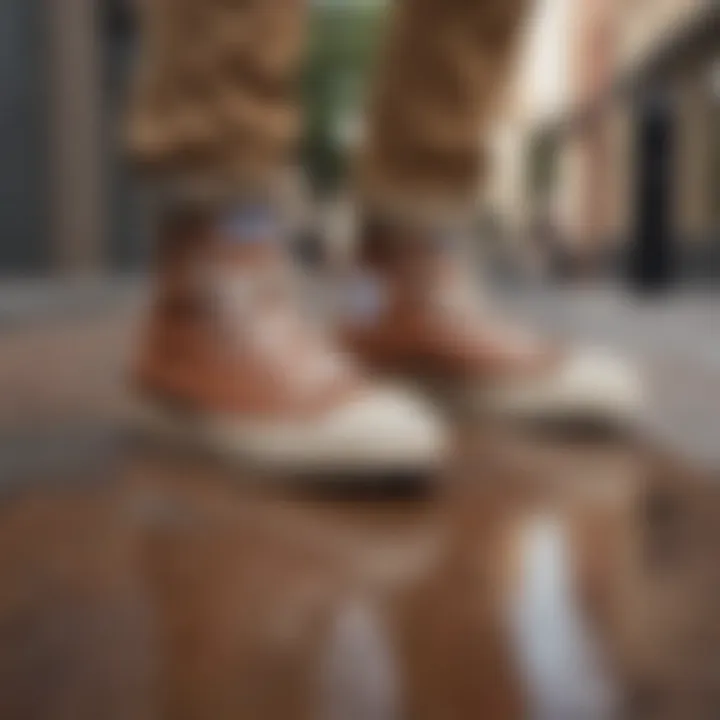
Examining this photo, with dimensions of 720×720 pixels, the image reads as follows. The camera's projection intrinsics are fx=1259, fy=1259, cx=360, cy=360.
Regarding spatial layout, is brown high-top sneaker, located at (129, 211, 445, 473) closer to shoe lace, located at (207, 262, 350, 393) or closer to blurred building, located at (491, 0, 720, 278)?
shoe lace, located at (207, 262, 350, 393)

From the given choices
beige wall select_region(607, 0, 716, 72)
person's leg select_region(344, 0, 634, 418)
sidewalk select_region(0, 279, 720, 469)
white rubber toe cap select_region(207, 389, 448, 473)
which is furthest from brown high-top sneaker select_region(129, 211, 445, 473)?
beige wall select_region(607, 0, 716, 72)

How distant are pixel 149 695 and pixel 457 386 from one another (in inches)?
21.0

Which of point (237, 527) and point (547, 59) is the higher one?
point (547, 59)

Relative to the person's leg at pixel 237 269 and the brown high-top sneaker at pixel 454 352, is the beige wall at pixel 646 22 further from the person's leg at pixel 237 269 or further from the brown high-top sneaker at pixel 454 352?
the person's leg at pixel 237 269

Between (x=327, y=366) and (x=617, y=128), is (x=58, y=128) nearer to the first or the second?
(x=617, y=128)

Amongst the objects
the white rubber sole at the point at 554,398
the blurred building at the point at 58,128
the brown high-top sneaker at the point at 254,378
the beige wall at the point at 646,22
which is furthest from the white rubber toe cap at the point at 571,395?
the blurred building at the point at 58,128

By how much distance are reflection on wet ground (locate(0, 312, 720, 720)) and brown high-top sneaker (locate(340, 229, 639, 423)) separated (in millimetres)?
94

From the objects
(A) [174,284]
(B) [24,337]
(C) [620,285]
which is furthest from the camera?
(C) [620,285]

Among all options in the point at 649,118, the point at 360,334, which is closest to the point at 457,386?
the point at 360,334

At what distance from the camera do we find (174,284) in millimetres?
802

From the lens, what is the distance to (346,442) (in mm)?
706

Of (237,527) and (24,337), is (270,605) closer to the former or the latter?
(237,527)

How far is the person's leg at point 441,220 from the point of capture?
0.83 metres

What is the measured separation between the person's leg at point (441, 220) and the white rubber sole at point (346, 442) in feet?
0.52
